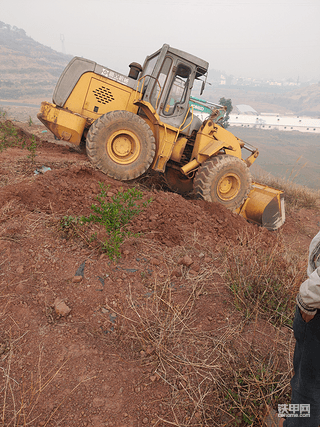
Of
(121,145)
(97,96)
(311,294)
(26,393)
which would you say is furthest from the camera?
(97,96)

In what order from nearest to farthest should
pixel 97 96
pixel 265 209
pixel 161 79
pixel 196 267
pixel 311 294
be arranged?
1. pixel 311 294
2. pixel 196 267
3. pixel 97 96
4. pixel 161 79
5. pixel 265 209

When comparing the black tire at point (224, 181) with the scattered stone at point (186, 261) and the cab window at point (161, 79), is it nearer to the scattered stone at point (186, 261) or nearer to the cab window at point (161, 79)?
the cab window at point (161, 79)

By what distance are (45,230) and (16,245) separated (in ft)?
1.32

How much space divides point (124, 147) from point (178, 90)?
1773 millimetres

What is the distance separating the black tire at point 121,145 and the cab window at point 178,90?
868mm

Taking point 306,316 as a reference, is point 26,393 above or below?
below

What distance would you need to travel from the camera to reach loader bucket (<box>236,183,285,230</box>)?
6.02 meters

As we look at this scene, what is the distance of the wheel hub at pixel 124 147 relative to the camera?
535 centimetres

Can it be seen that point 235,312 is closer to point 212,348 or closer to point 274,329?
point 274,329

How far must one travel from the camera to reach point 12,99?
1832 inches

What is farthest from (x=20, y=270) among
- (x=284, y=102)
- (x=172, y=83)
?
(x=284, y=102)

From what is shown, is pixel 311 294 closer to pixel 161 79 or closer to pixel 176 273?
pixel 176 273

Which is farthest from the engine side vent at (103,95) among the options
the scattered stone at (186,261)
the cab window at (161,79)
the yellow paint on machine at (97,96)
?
the scattered stone at (186,261)

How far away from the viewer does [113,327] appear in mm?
2307
